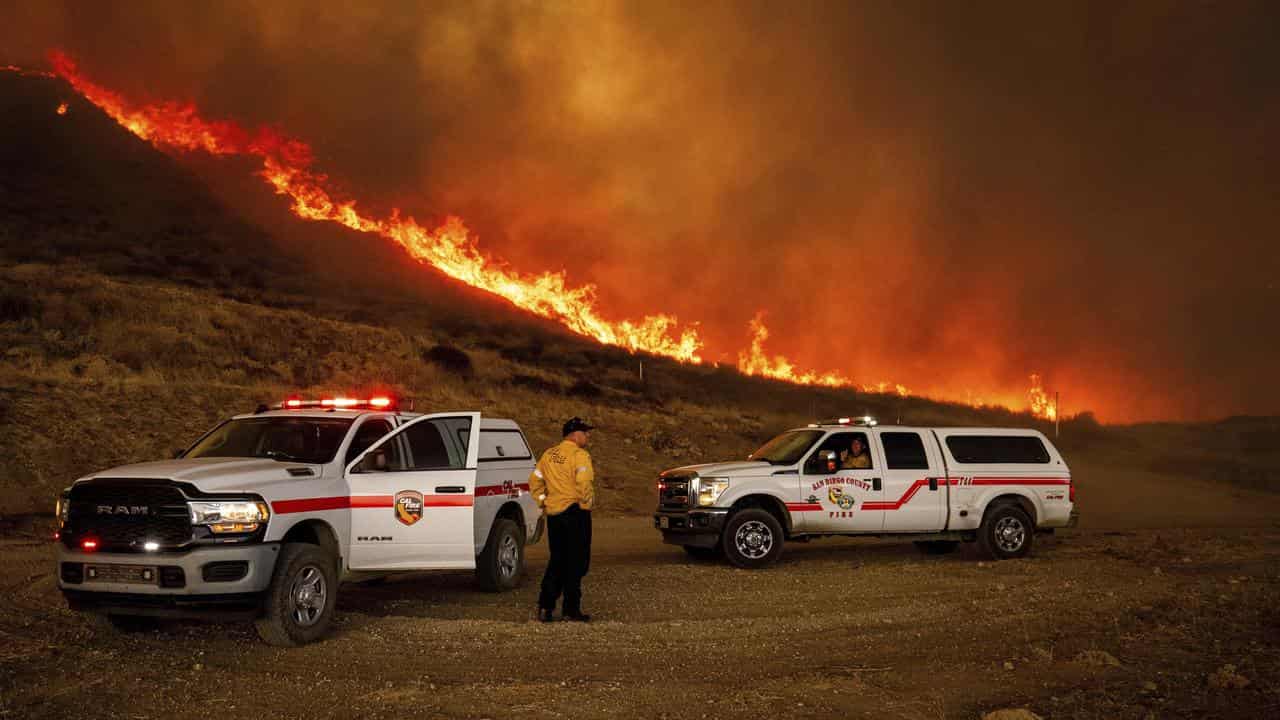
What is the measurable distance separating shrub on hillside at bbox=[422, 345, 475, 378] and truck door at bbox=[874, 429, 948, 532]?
28726 millimetres

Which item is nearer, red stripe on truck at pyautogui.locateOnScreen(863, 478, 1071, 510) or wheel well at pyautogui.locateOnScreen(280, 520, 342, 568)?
wheel well at pyautogui.locateOnScreen(280, 520, 342, 568)

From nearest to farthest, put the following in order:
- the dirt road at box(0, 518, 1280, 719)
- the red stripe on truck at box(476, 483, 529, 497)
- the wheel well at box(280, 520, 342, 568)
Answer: the dirt road at box(0, 518, 1280, 719) → the wheel well at box(280, 520, 342, 568) → the red stripe on truck at box(476, 483, 529, 497)

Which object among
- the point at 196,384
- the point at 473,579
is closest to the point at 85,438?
the point at 196,384

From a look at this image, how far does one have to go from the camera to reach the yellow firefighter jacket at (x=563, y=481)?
10164 mm

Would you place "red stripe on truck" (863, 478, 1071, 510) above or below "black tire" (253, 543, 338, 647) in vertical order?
above

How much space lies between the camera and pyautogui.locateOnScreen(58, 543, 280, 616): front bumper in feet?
27.7

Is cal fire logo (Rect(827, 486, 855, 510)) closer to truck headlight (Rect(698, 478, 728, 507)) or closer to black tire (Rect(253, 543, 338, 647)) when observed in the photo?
truck headlight (Rect(698, 478, 728, 507))

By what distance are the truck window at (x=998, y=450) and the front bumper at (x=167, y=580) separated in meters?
10.5

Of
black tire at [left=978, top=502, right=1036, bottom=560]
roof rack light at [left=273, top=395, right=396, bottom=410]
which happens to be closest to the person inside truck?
black tire at [left=978, top=502, right=1036, bottom=560]

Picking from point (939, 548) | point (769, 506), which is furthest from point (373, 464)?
point (939, 548)

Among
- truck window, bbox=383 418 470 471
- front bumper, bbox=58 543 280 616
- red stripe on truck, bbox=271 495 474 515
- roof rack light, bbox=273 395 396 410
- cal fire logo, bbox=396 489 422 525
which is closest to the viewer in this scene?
front bumper, bbox=58 543 280 616

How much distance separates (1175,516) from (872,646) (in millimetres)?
20803

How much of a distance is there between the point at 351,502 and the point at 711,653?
12.0 ft

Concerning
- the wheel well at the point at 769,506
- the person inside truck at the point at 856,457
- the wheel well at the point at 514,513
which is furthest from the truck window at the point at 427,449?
the person inside truck at the point at 856,457
